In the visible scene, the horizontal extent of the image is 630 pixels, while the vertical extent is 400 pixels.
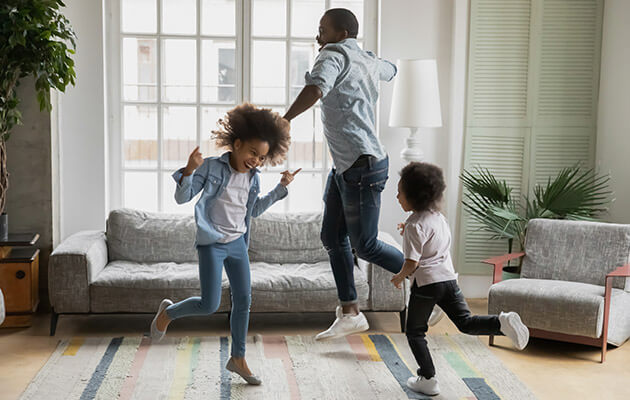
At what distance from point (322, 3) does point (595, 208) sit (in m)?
2.31

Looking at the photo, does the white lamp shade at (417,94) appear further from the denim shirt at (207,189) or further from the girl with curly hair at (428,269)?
the denim shirt at (207,189)

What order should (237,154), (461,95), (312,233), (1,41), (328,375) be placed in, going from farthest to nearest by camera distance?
(461,95) → (312,233) → (1,41) → (328,375) → (237,154)

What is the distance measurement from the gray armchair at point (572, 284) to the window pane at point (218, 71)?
2.13 meters

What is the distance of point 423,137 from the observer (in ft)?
17.0

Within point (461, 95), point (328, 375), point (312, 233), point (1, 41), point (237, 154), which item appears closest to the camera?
point (237, 154)

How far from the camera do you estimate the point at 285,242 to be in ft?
15.6

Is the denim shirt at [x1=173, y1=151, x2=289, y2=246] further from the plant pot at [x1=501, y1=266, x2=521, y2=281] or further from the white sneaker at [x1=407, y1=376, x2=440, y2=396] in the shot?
the plant pot at [x1=501, y1=266, x2=521, y2=281]

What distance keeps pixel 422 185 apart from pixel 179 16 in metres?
2.58

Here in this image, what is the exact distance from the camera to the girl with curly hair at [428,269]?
10.3 ft

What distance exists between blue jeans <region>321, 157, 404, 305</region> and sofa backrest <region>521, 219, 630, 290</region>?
1388 mm

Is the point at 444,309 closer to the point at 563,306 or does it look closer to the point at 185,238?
the point at 563,306

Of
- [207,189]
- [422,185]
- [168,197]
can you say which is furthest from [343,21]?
[168,197]

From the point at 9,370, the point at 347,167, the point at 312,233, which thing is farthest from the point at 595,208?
the point at 9,370

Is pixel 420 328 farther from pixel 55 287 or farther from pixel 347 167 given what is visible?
pixel 55 287
